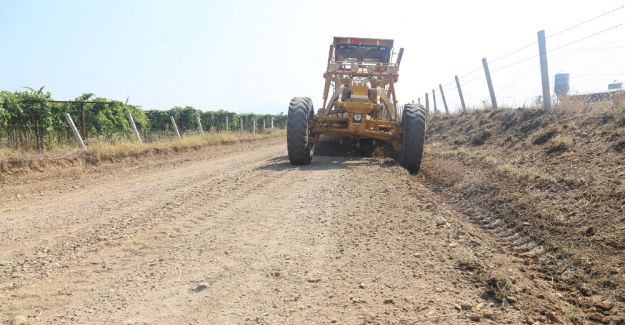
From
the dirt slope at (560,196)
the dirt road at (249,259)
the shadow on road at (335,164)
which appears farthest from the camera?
the shadow on road at (335,164)

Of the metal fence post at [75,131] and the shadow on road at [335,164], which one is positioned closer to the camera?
the shadow on road at [335,164]

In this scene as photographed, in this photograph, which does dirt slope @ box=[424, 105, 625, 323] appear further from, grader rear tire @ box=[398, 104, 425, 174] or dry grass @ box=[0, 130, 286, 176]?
dry grass @ box=[0, 130, 286, 176]

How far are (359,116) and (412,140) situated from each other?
1.17 metres

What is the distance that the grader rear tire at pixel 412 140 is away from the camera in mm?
8367

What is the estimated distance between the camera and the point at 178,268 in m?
3.34

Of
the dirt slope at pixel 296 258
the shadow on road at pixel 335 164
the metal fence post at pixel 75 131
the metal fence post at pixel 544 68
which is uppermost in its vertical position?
the metal fence post at pixel 544 68

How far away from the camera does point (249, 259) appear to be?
3500 mm

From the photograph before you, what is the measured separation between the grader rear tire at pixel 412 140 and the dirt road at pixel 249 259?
226 centimetres

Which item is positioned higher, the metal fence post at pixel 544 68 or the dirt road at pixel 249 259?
the metal fence post at pixel 544 68

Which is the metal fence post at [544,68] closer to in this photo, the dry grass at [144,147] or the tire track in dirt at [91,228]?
the tire track in dirt at [91,228]

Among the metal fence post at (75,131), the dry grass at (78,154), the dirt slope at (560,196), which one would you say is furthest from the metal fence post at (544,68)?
the metal fence post at (75,131)

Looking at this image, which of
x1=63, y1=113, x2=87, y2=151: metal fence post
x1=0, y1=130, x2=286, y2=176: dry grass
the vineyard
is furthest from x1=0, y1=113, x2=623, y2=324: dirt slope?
the vineyard

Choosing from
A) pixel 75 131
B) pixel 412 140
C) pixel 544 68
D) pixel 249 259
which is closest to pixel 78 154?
pixel 75 131

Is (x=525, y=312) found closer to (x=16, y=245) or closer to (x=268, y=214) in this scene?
(x=268, y=214)
